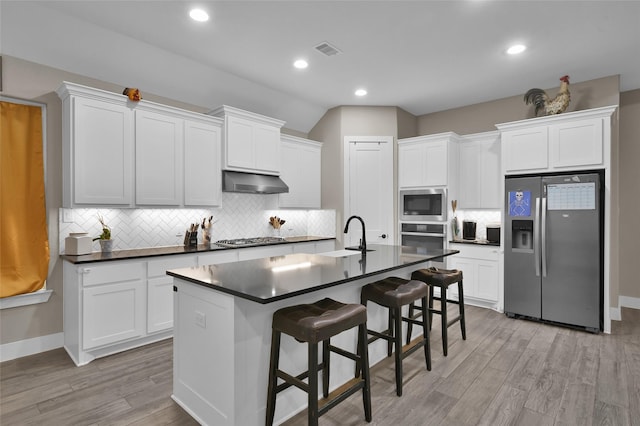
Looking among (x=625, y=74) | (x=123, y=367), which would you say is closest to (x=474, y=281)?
(x=625, y=74)

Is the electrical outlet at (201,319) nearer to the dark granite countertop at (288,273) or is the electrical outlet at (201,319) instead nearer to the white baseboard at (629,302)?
the dark granite countertop at (288,273)

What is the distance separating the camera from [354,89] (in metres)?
4.81

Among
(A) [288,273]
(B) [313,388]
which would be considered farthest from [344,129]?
(B) [313,388]

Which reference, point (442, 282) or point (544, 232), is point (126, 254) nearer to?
point (442, 282)

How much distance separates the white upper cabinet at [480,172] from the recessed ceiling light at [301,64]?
8.96 feet

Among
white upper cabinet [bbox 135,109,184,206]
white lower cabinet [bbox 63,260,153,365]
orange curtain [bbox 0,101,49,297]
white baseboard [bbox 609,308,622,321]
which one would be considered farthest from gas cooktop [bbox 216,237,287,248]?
white baseboard [bbox 609,308,622,321]

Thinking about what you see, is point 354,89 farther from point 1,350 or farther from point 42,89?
point 1,350

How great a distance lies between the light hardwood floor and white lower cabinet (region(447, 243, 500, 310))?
1.11 meters

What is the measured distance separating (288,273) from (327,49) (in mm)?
2574

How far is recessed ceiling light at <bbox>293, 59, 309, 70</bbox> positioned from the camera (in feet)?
12.8

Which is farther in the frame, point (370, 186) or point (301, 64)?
point (370, 186)

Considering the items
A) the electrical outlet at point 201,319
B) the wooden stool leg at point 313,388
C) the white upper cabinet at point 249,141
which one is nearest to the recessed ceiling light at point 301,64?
the white upper cabinet at point 249,141

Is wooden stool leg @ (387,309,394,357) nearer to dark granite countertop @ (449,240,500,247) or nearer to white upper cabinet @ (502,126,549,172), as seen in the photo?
dark granite countertop @ (449,240,500,247)

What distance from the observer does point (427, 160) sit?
5195 mm
